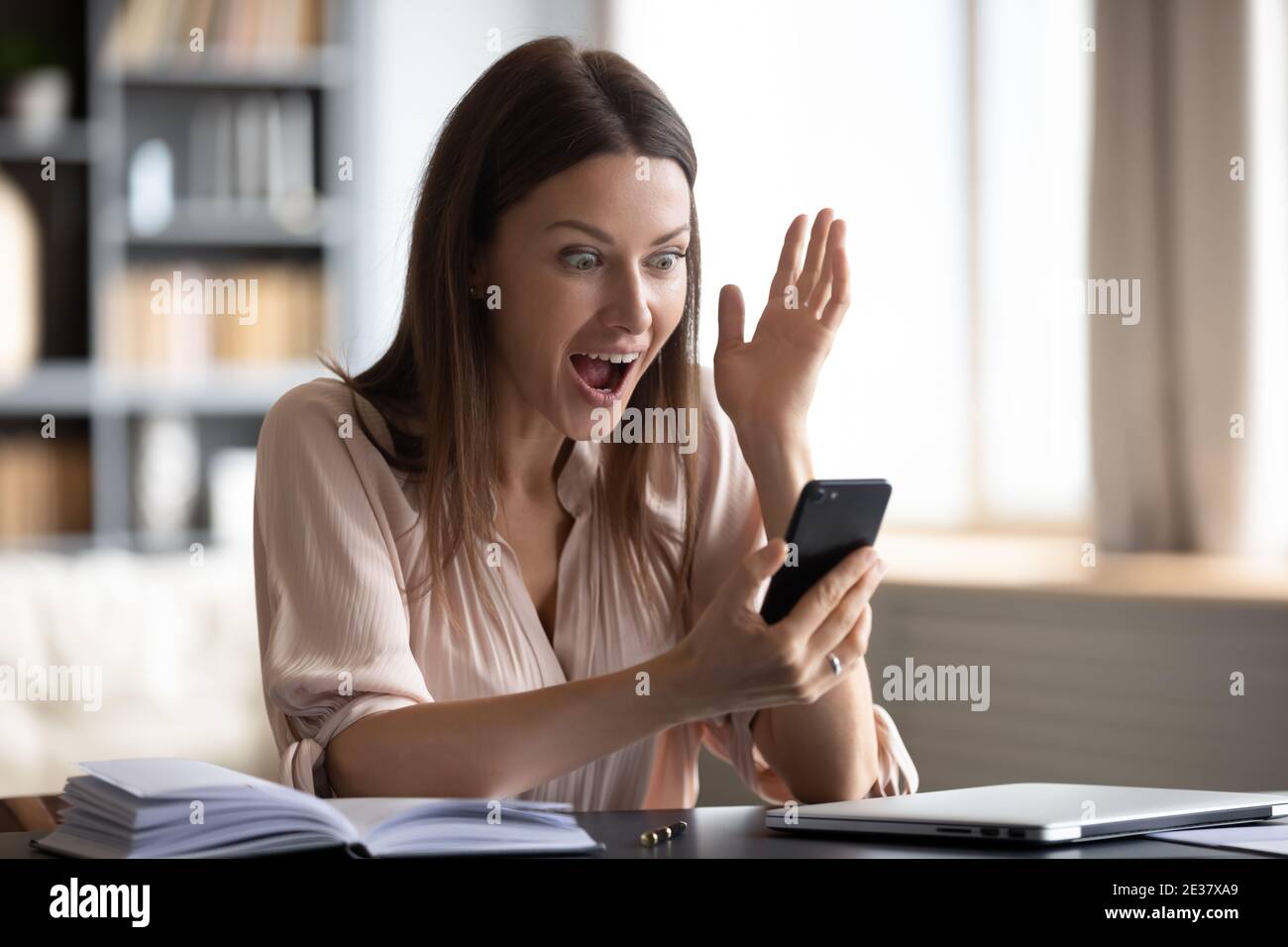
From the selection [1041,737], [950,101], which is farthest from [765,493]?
[950,101]

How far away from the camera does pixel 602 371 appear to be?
4.99ft

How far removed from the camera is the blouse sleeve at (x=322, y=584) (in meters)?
1.34

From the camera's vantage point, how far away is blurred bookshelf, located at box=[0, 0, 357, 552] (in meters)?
3.84

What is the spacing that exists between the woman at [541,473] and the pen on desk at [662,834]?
0.25m

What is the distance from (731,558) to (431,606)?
1.12ft

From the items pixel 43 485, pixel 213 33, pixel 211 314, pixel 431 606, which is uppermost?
pixel 213 33

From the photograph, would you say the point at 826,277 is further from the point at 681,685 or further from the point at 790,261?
the point at 681,685

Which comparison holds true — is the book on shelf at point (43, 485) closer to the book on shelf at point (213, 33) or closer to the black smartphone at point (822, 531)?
the book on shelf at point (213, 33)

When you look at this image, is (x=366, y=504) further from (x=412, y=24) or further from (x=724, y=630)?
(x=412, y=24)

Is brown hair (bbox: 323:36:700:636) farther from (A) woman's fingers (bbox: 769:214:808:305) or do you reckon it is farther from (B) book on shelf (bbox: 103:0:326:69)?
(B) book on shelf (bbox: 103:0:326:69)

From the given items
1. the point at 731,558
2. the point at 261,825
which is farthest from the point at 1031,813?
the point at 731,558

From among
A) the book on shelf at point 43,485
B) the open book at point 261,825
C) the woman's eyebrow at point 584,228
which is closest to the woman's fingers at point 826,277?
the woman's eyebrow at point 584,228

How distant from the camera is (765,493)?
5.00 ft

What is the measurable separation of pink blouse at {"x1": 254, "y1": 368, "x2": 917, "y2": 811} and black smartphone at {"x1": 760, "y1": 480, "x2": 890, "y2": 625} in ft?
1.28
